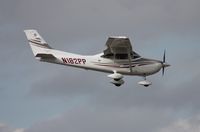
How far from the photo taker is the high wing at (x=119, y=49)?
120 feet

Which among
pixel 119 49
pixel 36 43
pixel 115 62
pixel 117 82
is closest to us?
pixel 117 82

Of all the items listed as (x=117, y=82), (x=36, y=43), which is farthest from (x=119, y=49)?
(x=36, y=43)

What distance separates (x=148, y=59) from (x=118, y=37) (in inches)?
176

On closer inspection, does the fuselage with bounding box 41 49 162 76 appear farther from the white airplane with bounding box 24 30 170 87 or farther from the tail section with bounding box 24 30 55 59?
the tail section with bounding box 24 30 55 59

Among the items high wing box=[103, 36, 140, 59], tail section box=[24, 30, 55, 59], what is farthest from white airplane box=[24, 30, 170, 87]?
tail section box=[24, 30, 55, 59]

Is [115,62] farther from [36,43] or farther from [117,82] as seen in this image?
[36,43]

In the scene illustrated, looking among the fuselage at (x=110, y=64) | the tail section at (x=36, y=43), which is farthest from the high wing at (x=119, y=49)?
the tail section at (x=36, y=43)

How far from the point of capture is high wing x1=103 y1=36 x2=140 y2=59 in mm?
36562

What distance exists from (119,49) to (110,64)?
4.29ft

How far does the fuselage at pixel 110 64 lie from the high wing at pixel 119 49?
0.28 m

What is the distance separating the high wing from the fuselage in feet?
0.91

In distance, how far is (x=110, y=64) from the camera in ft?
127

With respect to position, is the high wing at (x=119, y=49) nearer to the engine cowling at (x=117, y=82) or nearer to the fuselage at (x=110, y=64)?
the fuselage at (x=110, y=64)

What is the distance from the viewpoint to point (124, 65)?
127ft
